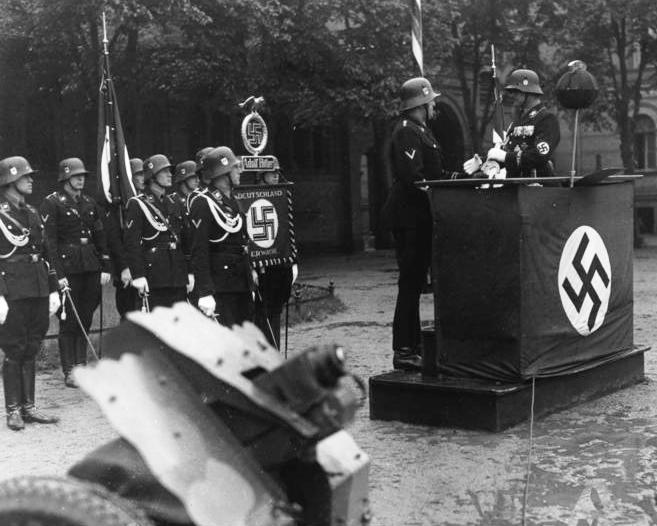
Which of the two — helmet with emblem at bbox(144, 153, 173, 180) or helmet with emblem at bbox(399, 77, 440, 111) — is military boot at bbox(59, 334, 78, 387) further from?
helmet with emblem at bbox(399, 77, 440, 111)

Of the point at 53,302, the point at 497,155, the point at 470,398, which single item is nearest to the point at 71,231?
the point at 53,302

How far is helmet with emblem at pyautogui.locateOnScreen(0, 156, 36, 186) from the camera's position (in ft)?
24.7

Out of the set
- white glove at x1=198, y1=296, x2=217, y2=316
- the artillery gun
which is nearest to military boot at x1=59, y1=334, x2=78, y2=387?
white glove at x1=198, y1=296, x2=217, y2=316

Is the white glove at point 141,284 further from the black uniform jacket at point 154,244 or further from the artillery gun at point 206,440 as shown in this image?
the artillery gun at point 206,440

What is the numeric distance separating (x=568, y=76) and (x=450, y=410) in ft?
7.47

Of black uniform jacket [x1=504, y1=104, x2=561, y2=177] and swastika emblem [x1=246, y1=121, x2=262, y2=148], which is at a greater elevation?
swastika emblem [x1=246, y1=121, x2=262, y2=148]

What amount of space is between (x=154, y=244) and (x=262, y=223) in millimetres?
Answer: 1073

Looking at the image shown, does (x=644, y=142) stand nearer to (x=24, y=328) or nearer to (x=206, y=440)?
(x=24, y=328)

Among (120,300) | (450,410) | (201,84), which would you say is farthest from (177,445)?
(201,84)

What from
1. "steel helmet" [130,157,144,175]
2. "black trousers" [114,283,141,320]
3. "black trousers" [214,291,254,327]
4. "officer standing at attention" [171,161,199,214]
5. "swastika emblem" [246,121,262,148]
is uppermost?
"swastika emblem" [246,121,262,148]

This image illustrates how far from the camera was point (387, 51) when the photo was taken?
2106cm

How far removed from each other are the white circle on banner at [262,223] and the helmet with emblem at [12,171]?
6.81ft

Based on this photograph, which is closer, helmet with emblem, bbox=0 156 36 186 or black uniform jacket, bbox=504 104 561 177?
black uniform jacket, bbox=504 104 561 177

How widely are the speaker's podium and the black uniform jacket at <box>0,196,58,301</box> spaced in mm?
2508
